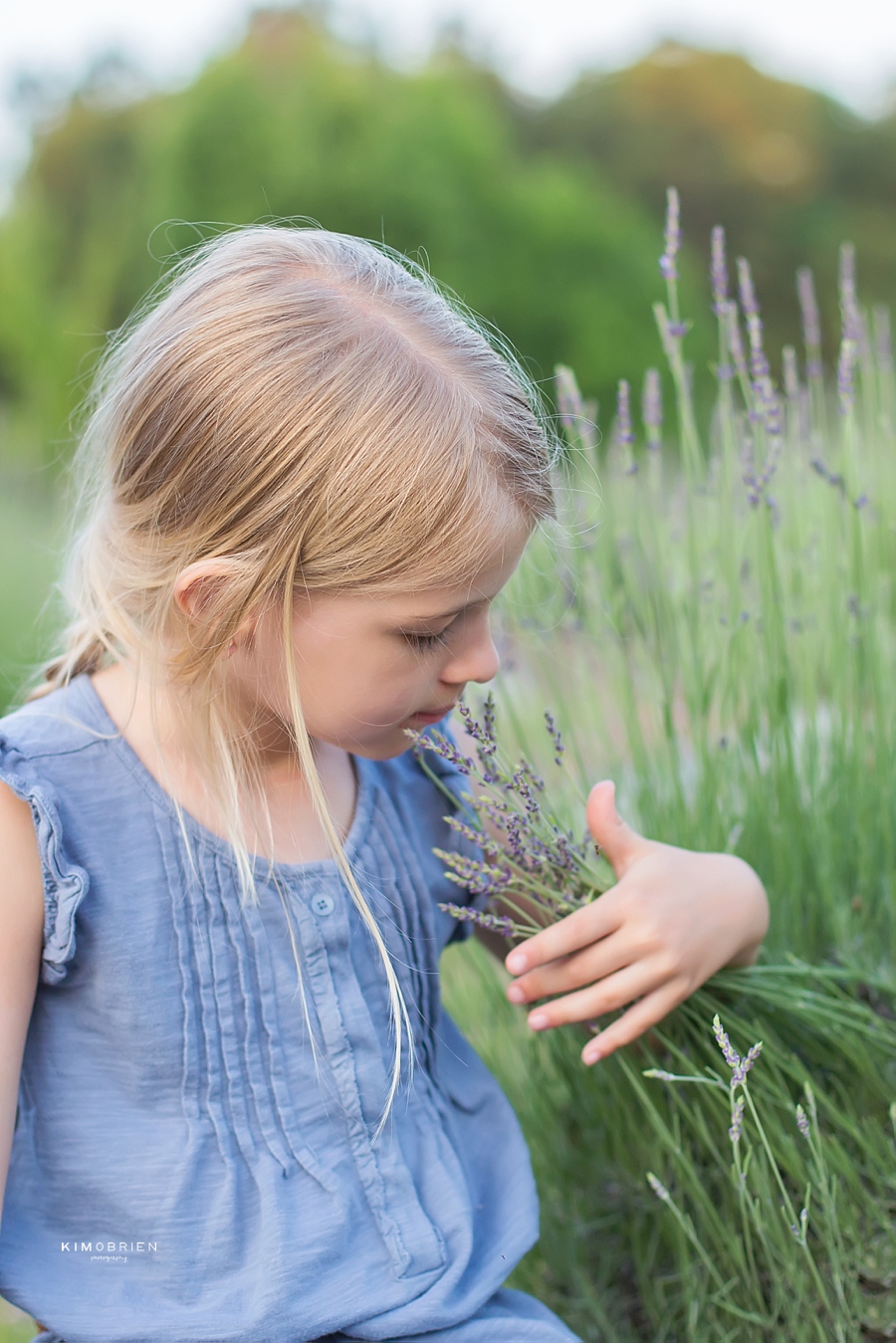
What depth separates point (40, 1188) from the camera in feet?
3.85

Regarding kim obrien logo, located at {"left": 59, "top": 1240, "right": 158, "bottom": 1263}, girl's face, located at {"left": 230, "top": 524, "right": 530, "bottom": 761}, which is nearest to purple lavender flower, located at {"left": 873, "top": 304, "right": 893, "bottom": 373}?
girl's face, located at {"left": 230, "top": 524, "right": 530, "bottom": 761}

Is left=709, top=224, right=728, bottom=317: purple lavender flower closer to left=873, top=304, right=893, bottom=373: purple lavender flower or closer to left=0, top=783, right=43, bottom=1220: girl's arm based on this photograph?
left=873, top=304, right=893, bottom=373: purple lavender flower

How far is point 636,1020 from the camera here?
1.20 m

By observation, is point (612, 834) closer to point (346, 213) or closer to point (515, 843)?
point (515, 843)

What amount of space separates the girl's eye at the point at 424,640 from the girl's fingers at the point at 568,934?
0.31m

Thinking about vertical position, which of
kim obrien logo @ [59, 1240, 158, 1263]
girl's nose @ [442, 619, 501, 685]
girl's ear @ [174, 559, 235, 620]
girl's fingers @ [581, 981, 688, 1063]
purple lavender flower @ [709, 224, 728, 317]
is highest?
purple lavender flower @ [709, 224, 728, 317]

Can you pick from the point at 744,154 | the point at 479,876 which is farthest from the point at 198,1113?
the point at 744,154

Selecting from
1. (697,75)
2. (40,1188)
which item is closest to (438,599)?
(40,1188)

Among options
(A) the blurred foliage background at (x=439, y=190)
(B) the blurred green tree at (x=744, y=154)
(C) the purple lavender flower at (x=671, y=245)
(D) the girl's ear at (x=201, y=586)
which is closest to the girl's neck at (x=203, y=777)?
(D) the girl's ear at (x=201, y=586)

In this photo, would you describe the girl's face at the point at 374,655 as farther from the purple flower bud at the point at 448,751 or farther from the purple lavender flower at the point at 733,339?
the purple lavender flower at the point at 733,339

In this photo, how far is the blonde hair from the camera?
3.61ft

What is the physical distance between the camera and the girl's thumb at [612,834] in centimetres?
122

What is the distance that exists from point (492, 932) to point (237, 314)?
79 centimetres

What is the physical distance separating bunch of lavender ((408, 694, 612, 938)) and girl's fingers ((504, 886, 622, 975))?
0.02 m
